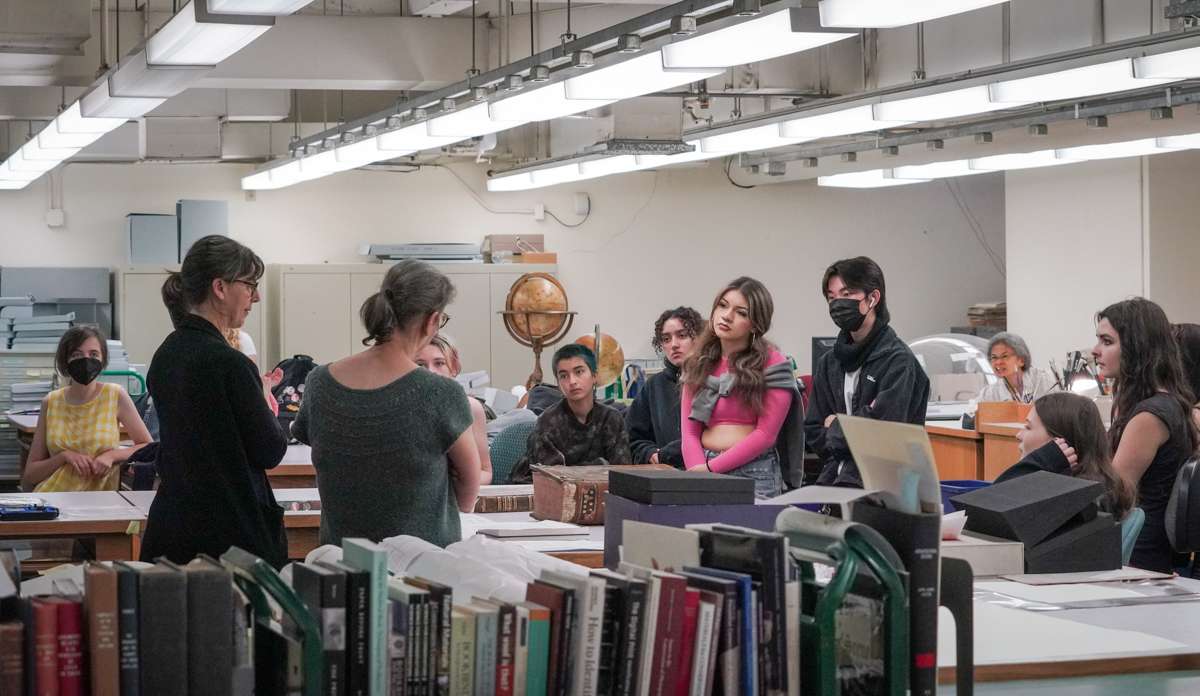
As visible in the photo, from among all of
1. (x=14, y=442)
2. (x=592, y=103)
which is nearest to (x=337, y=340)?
(x=14, y=442)

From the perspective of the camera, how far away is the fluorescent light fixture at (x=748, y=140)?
6.30 metres

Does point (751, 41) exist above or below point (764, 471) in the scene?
above

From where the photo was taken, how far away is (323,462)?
2891mm

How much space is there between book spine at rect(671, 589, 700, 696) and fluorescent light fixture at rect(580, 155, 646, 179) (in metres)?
6.64

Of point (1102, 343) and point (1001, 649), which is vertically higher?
point (1102, 343)

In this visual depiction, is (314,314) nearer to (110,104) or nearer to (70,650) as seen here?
(110,104)

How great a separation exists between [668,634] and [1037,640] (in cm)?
105

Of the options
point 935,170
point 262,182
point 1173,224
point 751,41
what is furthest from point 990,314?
point 751,41

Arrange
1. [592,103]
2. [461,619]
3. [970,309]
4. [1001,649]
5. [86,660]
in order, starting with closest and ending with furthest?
[86,660] < [461,619] < [1001,649] < [592,103] < [970,309]

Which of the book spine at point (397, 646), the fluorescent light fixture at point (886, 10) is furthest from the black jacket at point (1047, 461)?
the book spine at point (397, 646)

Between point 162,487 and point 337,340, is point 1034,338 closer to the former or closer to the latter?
point 337,340

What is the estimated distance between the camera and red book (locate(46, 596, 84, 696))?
1.64 metres

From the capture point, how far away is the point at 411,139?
634 centimetres

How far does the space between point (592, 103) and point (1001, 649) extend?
2.97 m
